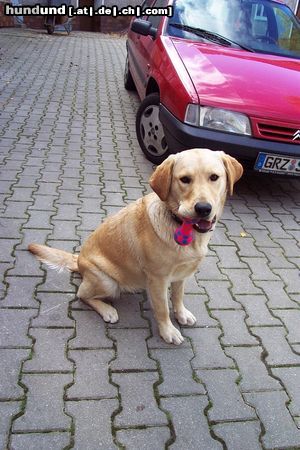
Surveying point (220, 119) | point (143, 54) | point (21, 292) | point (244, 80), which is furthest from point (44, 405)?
point (143, 54)

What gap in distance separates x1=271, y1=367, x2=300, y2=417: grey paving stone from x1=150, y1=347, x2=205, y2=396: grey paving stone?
0.51 meters

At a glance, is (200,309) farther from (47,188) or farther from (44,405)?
(47,188)

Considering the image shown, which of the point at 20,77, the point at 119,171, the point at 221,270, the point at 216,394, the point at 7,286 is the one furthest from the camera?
the point at 20,77

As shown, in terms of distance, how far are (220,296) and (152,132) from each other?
2.75 m

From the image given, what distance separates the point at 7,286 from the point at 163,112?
8.79 feet

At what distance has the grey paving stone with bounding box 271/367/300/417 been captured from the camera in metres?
2.26

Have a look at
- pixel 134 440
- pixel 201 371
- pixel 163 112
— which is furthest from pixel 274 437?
pixel 163 112

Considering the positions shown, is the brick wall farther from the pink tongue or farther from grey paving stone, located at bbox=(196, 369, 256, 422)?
grey paving stone, located at bbox=(196, 369, 256, 422)

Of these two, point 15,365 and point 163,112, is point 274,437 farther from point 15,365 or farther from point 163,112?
point 163,112

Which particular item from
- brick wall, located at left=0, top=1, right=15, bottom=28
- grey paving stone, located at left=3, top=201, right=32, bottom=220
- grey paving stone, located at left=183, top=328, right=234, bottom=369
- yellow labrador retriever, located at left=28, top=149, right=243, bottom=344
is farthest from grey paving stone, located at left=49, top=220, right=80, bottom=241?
brick wall, located at left=0, top=1, right=15, bottom=28

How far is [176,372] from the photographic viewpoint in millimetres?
2416

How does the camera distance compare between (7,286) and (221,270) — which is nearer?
(7,286)

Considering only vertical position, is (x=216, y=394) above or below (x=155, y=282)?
below

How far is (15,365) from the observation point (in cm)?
234
